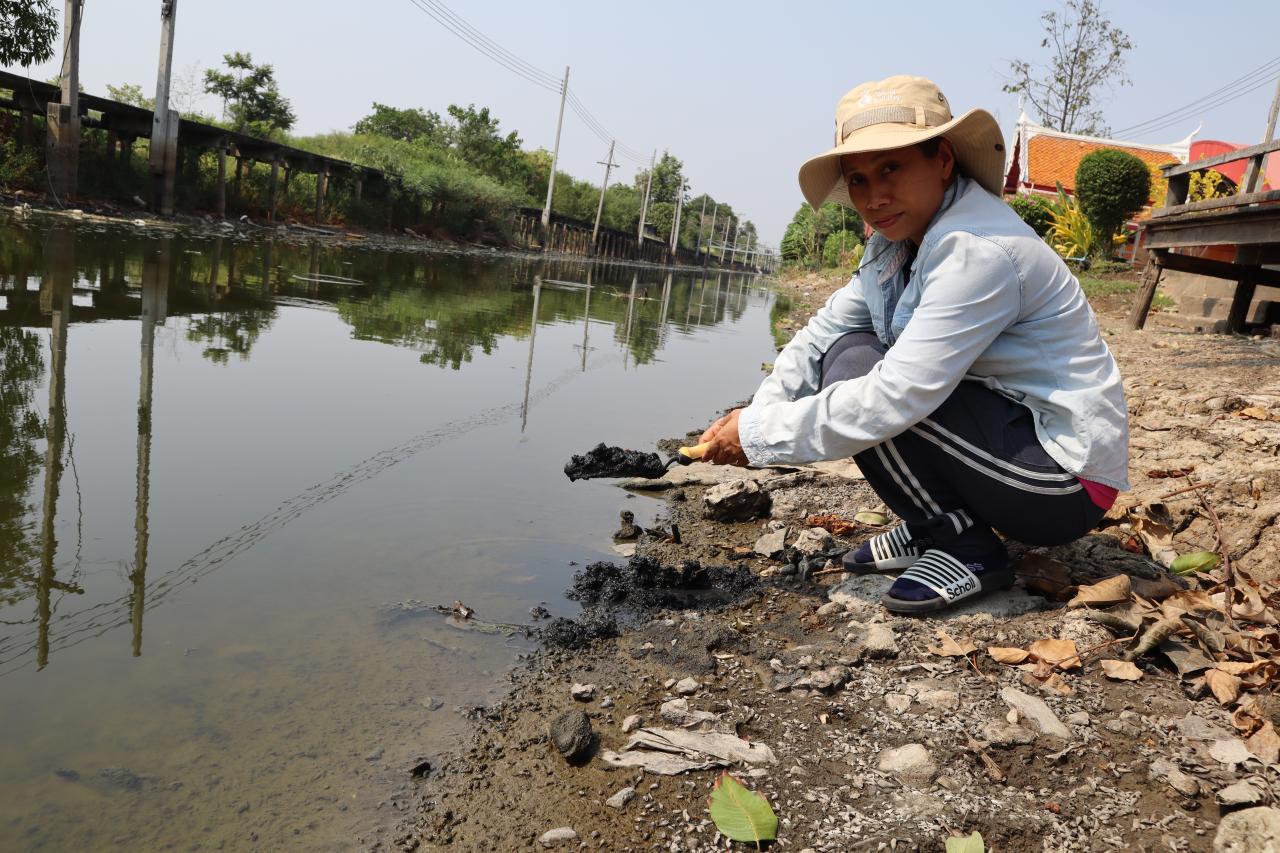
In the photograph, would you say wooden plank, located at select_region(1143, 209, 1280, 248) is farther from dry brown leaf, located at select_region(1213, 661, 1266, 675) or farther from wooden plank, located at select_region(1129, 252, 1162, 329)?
dry brown leaf, located at select_region(1213, 661, 1266, 675)

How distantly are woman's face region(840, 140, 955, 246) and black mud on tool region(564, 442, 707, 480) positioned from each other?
1.42 metres

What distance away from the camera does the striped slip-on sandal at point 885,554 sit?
2.69 meters

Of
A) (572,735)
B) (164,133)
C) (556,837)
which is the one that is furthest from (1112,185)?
(164,133)

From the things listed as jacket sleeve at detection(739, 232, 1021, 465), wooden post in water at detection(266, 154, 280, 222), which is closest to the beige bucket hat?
jacket sleeve at detection(739, 232, 1021, 465)

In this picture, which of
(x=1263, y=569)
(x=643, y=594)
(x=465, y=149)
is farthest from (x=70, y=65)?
(x=465, y=149)

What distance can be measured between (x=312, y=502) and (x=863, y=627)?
6.55 ft

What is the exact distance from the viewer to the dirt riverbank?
1.63 metres

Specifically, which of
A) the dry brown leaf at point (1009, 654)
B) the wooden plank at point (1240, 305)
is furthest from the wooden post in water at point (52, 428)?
the wooden plank at point (1240, 305)

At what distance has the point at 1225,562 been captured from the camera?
246 cm

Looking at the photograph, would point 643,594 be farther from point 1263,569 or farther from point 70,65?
point 70,65

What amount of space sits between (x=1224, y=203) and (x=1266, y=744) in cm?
601

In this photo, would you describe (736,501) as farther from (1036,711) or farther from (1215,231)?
(1215,231)

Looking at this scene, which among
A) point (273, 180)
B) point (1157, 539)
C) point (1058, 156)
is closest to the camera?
point (1157, 539)

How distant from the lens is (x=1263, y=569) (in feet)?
8.27
